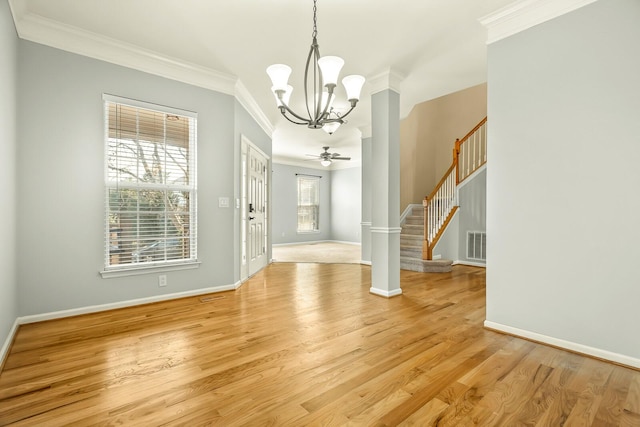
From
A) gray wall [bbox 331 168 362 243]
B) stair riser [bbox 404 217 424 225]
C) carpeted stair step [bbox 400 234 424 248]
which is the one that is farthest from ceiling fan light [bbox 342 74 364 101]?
gray wall [bbox 331 168 362 243]

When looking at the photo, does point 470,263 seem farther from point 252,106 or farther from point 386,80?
point 252,106

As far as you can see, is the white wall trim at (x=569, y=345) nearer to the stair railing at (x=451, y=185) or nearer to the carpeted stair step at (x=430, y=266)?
the carpeted stair step at (x=430, y=266)

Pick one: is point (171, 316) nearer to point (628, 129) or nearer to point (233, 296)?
point (233, 296)

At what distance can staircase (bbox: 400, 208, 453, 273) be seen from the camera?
5.60 meters

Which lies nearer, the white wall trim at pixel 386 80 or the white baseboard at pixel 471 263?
the white wall trim at pixel 386 80

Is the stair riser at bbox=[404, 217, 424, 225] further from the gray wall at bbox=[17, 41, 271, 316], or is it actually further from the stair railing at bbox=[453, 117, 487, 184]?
the gray wall at bbox=[17, 41, 271, 316]

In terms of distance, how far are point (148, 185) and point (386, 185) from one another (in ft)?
9.50

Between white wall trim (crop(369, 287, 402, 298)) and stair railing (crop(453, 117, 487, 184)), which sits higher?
stair railing (crop(453, 117, 487, 184))

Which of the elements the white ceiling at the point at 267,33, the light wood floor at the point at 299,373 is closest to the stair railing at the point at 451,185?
the white ceiling at the point at 267,33

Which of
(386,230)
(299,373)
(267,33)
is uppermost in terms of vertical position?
(267,33)

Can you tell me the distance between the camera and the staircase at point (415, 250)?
560 cm

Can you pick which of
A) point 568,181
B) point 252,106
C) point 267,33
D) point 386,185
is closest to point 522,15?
point 568,181

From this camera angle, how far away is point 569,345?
2.41 m

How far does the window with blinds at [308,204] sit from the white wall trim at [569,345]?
25.9ft
